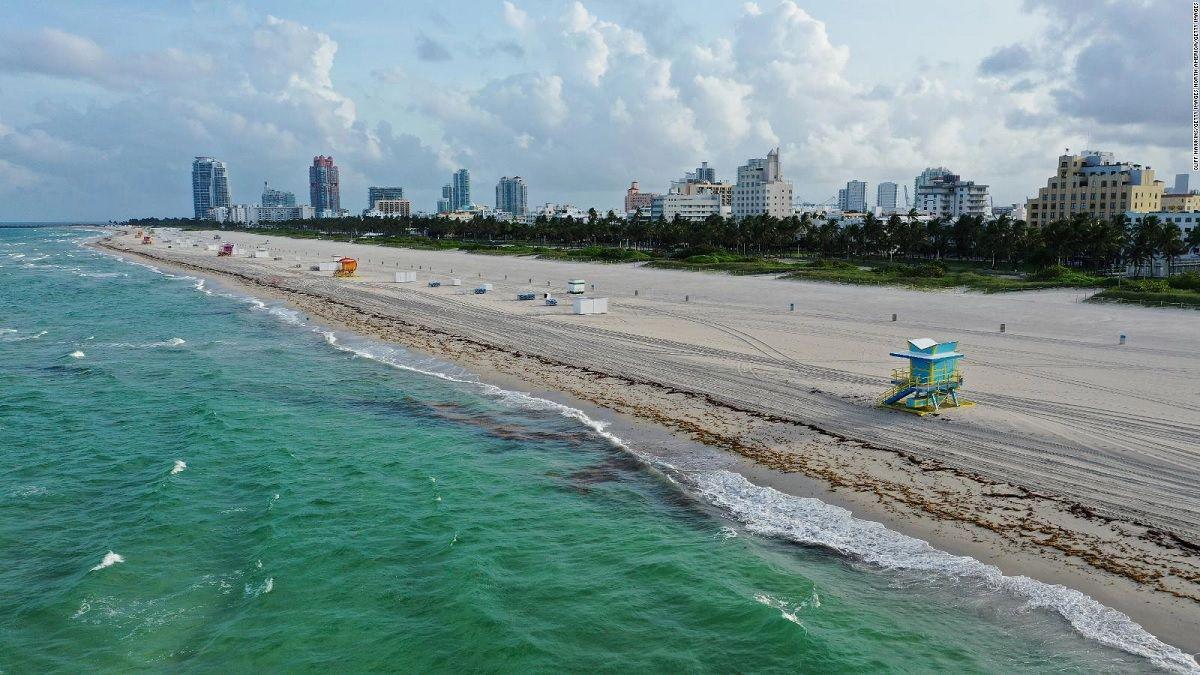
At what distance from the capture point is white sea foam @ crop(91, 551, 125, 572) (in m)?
15.5

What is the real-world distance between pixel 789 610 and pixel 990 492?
6.97m

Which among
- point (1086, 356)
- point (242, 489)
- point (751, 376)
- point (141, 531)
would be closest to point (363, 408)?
point (242, 489)

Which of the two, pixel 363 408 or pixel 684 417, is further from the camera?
pixel 363 408

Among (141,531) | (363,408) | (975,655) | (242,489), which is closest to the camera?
(975,655)

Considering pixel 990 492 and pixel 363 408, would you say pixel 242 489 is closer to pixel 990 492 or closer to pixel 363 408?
pixel 363 408

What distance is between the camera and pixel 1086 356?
3125 cm

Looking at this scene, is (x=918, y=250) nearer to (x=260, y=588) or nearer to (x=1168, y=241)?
(x=1168, y=241)

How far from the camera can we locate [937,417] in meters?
23.2

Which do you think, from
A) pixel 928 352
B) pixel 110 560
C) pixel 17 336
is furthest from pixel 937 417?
pixel 17 336

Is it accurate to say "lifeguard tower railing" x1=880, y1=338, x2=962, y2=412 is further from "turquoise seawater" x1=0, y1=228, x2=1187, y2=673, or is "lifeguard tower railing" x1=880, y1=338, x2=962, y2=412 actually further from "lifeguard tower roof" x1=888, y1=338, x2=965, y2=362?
"turquoise seawater" x1=0, y1=228, x2=1187, y2=673

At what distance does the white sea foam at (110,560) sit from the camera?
1552 centimetres

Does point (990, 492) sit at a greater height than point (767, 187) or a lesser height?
lesser

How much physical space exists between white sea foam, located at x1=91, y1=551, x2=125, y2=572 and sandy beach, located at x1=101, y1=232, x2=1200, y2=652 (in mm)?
13014

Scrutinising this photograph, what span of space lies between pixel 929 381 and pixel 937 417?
1.11 m
